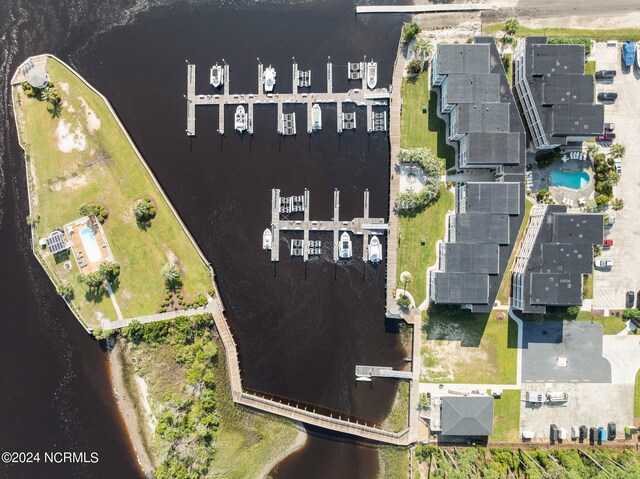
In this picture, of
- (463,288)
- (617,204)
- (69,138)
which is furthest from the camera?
(69,138)

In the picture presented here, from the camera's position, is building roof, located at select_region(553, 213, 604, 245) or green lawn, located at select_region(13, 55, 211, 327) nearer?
building roof, located at select_region(553, 213, 604, 245)

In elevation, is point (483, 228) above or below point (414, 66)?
below

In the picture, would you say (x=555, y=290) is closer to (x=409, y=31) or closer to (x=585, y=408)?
(x=585, y=408)

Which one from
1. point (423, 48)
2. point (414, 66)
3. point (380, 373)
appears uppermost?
point (423, 48)

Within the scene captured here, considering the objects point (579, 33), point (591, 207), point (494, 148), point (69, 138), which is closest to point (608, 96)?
point (579, 33)

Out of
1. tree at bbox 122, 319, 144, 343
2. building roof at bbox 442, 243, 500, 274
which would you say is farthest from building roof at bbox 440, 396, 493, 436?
tree at bbox 122, 319, 144, 343

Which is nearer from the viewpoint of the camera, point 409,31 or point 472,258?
point 472,258

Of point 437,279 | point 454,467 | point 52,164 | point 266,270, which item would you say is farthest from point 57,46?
point 454,467

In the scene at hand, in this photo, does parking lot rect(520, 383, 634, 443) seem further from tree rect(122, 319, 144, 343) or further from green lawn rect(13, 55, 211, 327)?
tree rect(122, 319, 144, 343)
